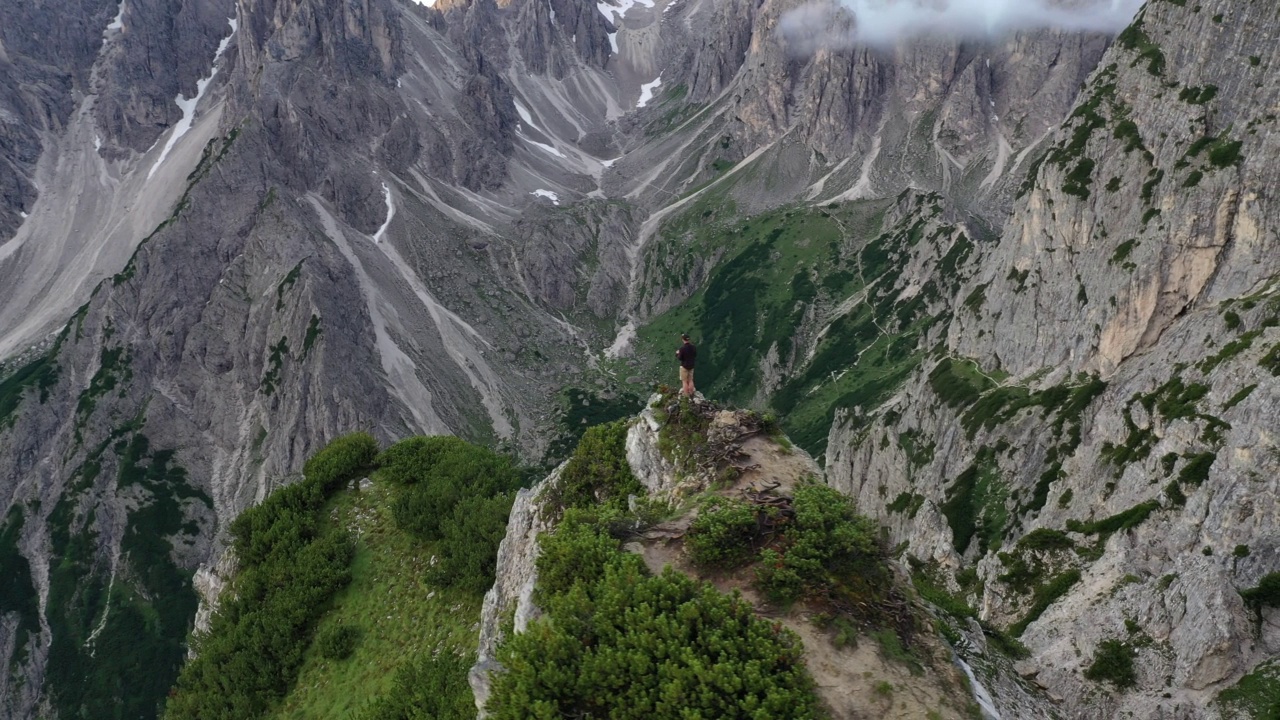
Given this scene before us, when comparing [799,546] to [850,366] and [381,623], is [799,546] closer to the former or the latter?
[381,623]

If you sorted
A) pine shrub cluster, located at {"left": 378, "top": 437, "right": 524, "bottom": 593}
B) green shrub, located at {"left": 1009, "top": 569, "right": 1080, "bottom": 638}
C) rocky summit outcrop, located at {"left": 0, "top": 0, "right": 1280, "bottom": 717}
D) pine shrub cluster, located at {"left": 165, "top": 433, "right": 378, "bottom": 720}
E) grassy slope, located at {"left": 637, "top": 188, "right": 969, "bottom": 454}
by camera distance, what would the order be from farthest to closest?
1. grassy slope, located at {"left": 637, "top": 188, "right": 969, "bottom": 454}
2. rocky summit outcrop, located at {"left": 0, "top": 0, "right": 1280, "bottom": 717}
3. green shrub, located at {"left": 1009, "top": 569, "right": 1080, "bottom": 638}
4. pine shrub cluster, located at {"left": 378, "top": 437, "right": 524, "bottom": 593}
5. pine shrub cluster, located at {"left": 165, "top": 433, "right": 378, "bottom": 720}

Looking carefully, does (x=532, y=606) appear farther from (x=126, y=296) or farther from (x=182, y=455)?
(x=126, y=296)

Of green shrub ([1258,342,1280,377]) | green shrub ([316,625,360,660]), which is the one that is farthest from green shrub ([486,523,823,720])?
green shrub ([1258,342,1280,377])

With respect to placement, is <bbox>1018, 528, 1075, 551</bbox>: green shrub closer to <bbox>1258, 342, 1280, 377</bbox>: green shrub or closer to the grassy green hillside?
<bbox>1258, 342, 1280, 377</bbox>: green shrub

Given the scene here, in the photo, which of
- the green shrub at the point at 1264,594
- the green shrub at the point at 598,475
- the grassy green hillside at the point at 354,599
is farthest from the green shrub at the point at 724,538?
the green shrub at the point at 1264,594

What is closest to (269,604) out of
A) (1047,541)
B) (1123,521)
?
(1047,541)

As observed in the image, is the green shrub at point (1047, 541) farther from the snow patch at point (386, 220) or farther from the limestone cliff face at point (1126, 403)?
the snow patch at point (386, 220)
